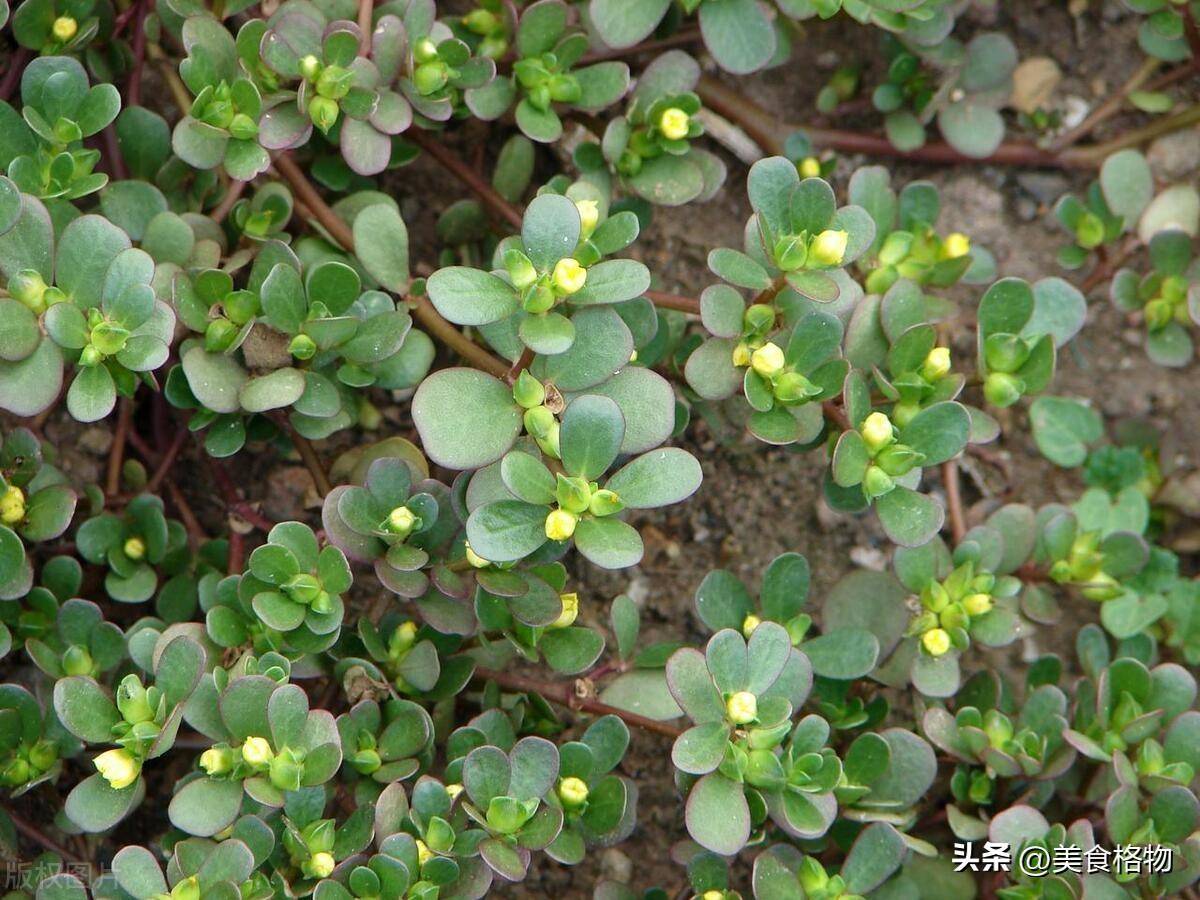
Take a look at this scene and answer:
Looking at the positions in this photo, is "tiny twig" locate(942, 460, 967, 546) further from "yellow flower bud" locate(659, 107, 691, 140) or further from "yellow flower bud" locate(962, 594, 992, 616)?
"yellow flower bud" locate(659, 107, 691, 140)

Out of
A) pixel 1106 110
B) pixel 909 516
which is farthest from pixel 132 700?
pixel 1106 110

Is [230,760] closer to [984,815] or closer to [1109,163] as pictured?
[984,815]

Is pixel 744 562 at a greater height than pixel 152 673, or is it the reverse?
pixel 152 673

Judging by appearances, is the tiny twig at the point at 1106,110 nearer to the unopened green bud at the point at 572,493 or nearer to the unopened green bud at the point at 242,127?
the unopened green bud at the point at 572,493

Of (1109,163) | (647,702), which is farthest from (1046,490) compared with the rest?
(647,702)

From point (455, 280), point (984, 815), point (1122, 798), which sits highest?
point (455, 280)

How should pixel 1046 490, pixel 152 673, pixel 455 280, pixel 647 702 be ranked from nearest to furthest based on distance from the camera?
pixel 455 280 → pixel 152 673 → pixel 647 702 → pixel 1046 490
